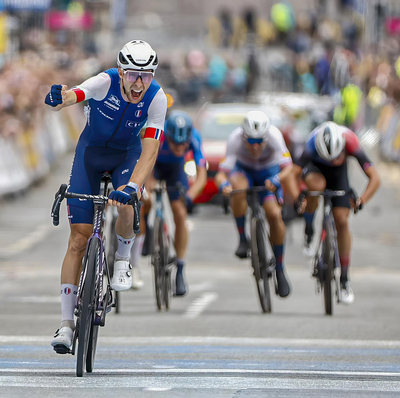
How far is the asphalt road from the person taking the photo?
7828 millimetres

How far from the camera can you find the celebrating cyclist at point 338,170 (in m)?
12.4

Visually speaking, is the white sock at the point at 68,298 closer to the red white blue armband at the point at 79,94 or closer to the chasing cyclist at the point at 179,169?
the red white blue armband at the point at 79,94

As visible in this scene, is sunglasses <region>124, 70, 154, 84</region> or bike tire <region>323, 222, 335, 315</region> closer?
sunglasses <region>124, 70, 154, 84</region>

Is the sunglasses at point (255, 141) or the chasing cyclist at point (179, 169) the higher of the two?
the sunglasses at point (255, 141)

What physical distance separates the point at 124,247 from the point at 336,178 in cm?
445

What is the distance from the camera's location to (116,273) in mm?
8641

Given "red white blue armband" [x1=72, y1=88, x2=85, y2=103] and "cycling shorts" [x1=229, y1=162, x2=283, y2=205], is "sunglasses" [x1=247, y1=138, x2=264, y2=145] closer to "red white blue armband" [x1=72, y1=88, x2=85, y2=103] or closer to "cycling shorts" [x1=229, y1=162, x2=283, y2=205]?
"cycling shorts" [x1=229, y1=162, x2=283, y2=205]

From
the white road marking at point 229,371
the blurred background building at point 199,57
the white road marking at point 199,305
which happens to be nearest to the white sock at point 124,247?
the white road marking at point 229,371

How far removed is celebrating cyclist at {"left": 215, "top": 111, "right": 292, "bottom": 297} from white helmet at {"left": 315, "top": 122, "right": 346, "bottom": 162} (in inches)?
16.1

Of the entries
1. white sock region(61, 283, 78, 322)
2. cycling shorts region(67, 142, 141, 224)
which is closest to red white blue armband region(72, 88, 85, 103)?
cycling shorts region(67, 142, 141, 224)

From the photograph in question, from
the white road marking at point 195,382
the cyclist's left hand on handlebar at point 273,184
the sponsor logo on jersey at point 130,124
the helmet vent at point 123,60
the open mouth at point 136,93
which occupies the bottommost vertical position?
the cyclist's left hand on handlebar at point 273,184

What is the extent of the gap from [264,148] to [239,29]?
43.2 meters

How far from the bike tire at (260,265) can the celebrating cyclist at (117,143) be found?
158 inches

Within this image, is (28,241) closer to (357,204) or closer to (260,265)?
(260,265)
